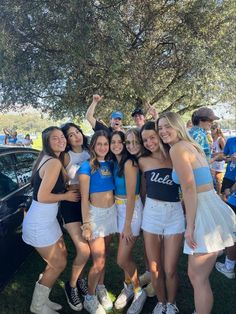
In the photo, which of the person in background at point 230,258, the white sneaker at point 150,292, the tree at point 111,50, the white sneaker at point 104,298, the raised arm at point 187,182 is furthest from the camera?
the tree at point 111,50

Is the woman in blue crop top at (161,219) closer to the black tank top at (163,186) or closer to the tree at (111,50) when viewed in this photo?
the black tank top at (163,186)

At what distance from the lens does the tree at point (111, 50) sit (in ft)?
26.6

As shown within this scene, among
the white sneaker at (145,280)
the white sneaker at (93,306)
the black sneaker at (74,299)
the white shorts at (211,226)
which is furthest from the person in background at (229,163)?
the black sneaker at (74,299)

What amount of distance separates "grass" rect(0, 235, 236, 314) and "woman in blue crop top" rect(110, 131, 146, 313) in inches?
7.5

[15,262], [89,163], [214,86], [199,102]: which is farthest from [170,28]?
[15,262]

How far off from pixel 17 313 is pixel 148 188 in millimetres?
1859

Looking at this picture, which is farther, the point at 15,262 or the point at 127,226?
the point at 15,262

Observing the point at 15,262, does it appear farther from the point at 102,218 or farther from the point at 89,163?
the point at 89,163

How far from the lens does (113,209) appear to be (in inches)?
126

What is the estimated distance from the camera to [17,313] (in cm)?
319

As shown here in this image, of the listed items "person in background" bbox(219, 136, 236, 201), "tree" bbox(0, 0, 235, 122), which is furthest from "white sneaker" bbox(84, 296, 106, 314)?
"tree" bbox(0, 0, 235, 122)

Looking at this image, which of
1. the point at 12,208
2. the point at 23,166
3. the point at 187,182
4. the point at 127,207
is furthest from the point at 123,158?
the point at 23,166

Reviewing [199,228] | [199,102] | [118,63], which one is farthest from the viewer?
[199,102]

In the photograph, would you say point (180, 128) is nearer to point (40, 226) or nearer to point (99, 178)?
point (99, 178)
